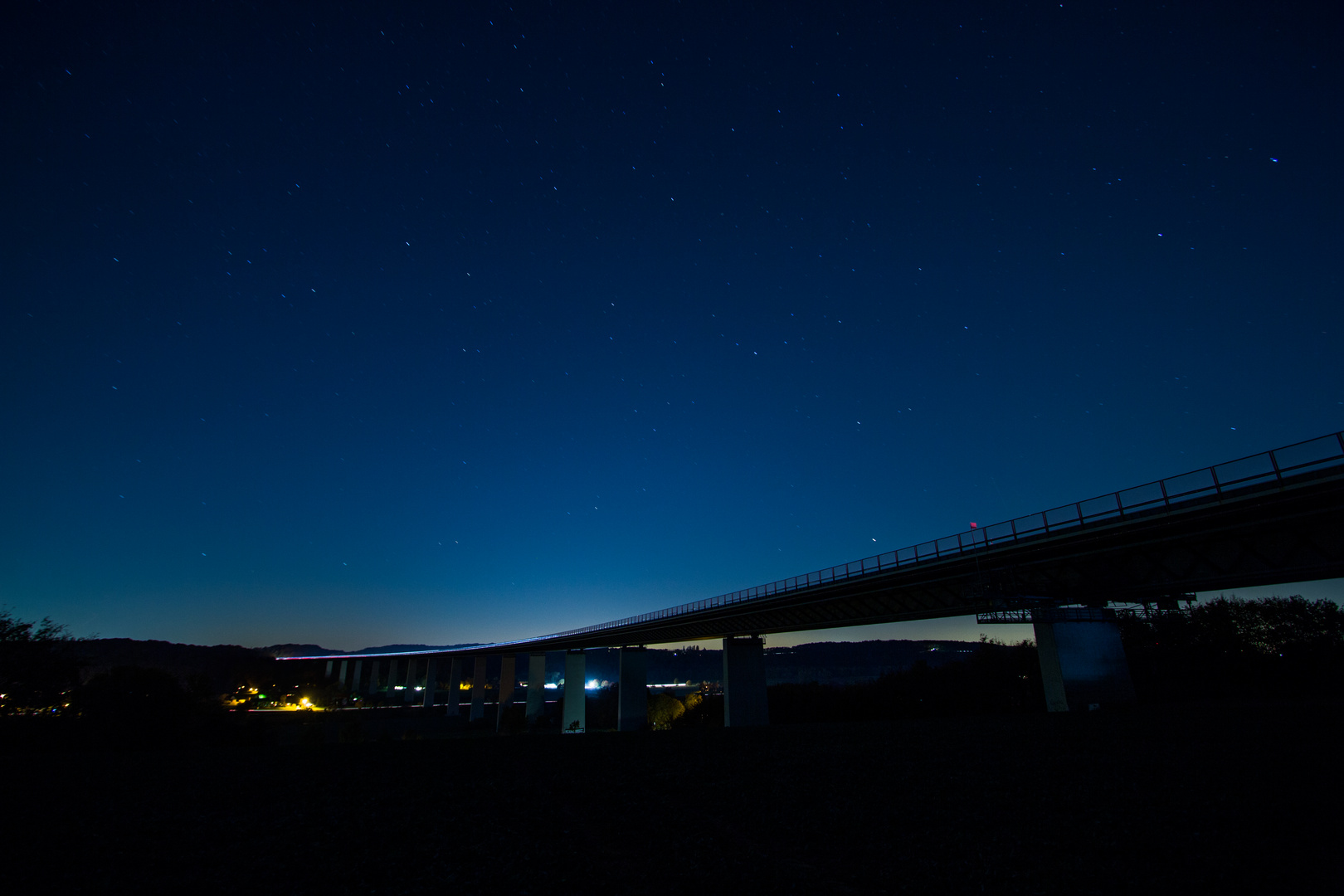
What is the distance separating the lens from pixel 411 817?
52.5 feet

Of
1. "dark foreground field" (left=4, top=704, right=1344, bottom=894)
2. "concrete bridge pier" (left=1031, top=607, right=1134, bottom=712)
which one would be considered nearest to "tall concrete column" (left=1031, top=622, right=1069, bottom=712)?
"concrete bridge pier" (left=1031, top=607, right=1134, bottom=712)

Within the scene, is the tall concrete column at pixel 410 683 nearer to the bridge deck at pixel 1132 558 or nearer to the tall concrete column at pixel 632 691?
the tall concrete column at pixel 632 691

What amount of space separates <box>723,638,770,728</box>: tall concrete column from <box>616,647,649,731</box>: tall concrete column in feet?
53.7

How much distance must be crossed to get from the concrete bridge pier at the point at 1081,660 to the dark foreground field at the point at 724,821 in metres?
15.7

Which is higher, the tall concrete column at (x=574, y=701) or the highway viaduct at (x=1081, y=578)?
the highway viaduct at (x=1081, y=578)

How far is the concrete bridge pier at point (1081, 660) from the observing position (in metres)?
42.9

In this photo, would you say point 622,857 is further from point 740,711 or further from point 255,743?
point 255,743

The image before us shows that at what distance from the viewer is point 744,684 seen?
199ft

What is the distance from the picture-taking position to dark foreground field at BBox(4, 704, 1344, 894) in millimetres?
10641


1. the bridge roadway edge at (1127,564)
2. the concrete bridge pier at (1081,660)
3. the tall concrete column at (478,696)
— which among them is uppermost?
the bridge roadway edge at (1127,564)

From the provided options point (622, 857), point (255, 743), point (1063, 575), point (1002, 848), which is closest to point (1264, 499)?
point (1063, 575)

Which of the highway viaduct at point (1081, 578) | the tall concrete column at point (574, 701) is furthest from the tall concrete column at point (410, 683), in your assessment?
the highway viaduct at point (1081, 578)

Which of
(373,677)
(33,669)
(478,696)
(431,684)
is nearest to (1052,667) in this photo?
(33,669)

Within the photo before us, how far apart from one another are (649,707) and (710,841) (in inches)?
Answer: 3622
